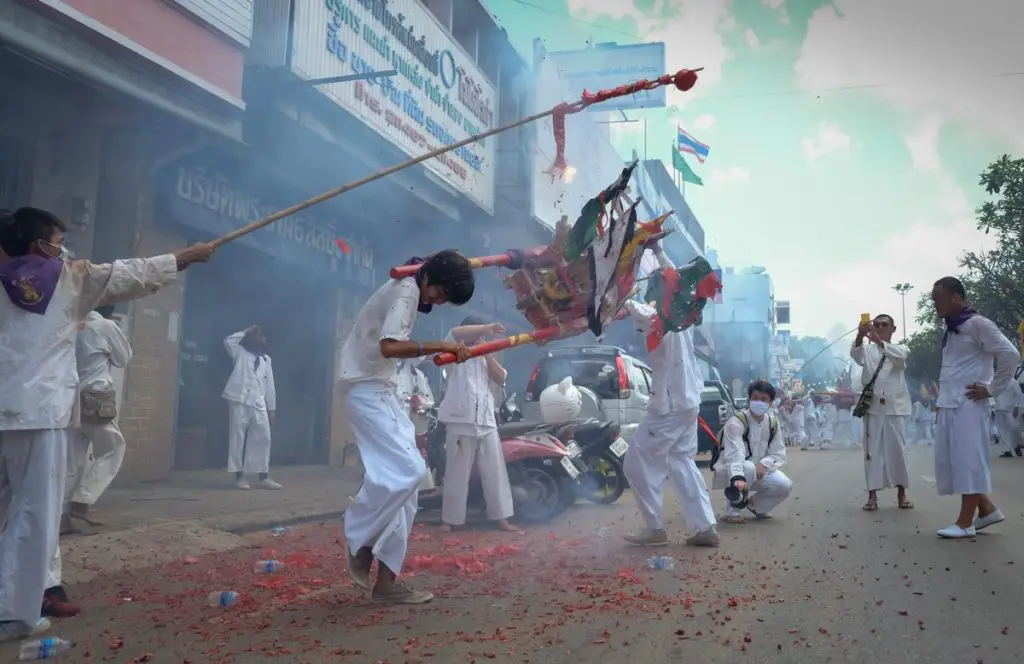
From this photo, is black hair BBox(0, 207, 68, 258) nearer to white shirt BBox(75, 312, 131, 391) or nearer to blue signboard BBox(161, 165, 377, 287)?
white shirt BBox(75, 312, 131, 391)

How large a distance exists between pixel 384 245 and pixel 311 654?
12151 mm

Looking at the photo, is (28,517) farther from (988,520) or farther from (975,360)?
(975,360)

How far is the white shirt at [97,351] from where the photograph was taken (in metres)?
6.12

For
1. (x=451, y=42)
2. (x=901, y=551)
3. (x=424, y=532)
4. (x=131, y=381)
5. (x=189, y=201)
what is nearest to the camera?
(x=901, y=551)

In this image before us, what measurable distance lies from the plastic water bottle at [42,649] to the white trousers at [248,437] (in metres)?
6.17

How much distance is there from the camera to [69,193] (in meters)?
8.43

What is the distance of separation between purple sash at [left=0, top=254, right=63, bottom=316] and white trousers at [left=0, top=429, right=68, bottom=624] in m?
0.55

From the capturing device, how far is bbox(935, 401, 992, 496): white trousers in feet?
19.9

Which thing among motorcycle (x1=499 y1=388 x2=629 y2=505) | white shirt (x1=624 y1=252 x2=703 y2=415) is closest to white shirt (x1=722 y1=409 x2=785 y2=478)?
motorcycle (x1=499 y1=388 x2=629 y2=505)

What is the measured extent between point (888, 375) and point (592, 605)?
17.8 feet

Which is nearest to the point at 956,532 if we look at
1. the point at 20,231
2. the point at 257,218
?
the point at 20,231

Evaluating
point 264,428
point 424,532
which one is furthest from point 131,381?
point 424,532

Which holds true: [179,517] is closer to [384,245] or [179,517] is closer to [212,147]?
[212,147]

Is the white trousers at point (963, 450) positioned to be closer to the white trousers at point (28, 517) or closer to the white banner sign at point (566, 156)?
the white trousers at point (28, 517)
